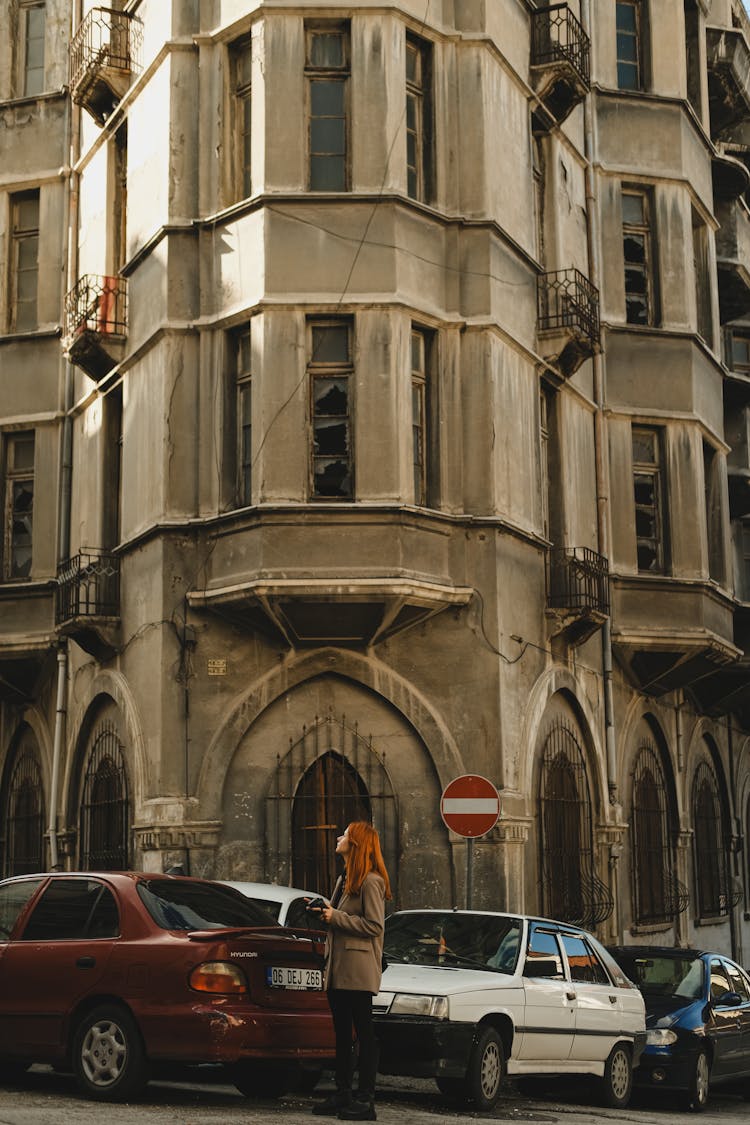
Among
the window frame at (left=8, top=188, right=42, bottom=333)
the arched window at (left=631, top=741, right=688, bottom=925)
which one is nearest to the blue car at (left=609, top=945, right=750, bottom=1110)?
the arched window at (left=631, top=741, right=688, bottom=925)

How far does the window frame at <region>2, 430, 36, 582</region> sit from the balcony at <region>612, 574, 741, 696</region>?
28.7ft

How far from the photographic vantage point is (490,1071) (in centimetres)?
1280

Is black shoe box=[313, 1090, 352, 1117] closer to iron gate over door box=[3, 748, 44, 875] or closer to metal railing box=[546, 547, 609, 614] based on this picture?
metal railing box=[546, 547, 609, 614]

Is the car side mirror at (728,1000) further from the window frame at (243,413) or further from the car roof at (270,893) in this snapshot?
the window frame at (243,413)

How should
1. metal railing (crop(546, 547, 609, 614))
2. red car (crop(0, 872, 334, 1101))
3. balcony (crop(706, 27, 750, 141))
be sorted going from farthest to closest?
balcony (crop(706, 27, 750, 141))
metal railing (crop(546, 547, 609, 614))
red car (crop(0, 872, 334, 1101))

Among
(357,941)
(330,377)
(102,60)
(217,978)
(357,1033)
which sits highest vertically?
(102,60)

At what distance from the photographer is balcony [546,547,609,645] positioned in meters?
21.6

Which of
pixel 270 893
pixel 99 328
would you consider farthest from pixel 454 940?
pixel 99 328

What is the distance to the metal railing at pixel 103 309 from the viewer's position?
2211 cm

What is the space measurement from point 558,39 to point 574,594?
8.02 m

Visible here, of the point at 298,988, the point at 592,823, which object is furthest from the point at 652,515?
the point at 298,988

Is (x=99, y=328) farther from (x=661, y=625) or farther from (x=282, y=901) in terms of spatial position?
(x=282, y=901)

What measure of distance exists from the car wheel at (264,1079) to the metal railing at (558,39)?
15.2 m

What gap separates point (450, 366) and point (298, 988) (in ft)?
34.6
